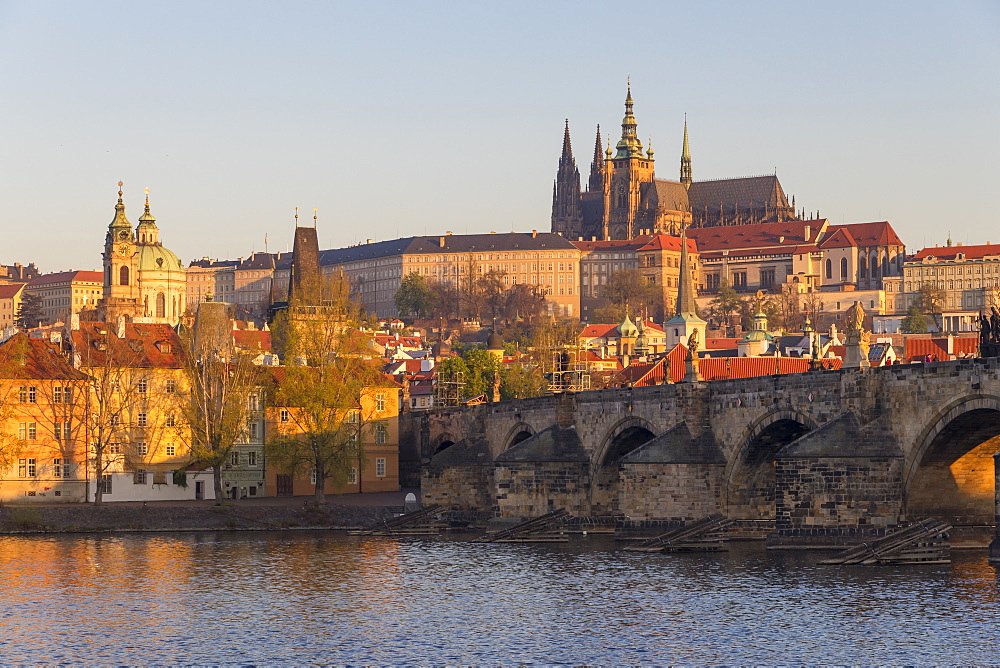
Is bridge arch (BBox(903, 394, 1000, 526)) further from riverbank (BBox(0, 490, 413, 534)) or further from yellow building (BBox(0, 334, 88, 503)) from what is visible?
yellow building (BBox(0, 334, 88, 503))

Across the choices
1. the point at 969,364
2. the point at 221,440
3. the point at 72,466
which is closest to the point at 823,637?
the point at 969,364

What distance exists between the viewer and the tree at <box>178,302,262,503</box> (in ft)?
276

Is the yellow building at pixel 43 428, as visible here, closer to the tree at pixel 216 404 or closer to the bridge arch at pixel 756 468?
the tree at pixel 216 404

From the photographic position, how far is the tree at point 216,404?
84062mm

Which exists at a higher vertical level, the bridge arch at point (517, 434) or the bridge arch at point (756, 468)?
the bridge arch at point (517, 434)

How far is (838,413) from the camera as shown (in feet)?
189

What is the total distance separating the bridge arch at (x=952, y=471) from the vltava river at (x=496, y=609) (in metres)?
1.71

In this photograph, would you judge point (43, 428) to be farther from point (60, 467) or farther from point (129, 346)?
point (129, 346)

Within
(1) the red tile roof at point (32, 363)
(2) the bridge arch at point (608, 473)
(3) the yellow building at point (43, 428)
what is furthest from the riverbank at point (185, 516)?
(2) the bridge arch at point (608, 473)

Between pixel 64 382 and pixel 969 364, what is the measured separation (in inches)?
1957

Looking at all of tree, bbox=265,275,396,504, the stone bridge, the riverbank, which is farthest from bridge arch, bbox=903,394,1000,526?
tree, bbox=265,275,396,504

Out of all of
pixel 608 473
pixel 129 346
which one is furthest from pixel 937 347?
pixel 608 473

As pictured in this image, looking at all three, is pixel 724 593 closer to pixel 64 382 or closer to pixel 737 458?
pixel 737 458

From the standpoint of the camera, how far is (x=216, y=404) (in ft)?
280
